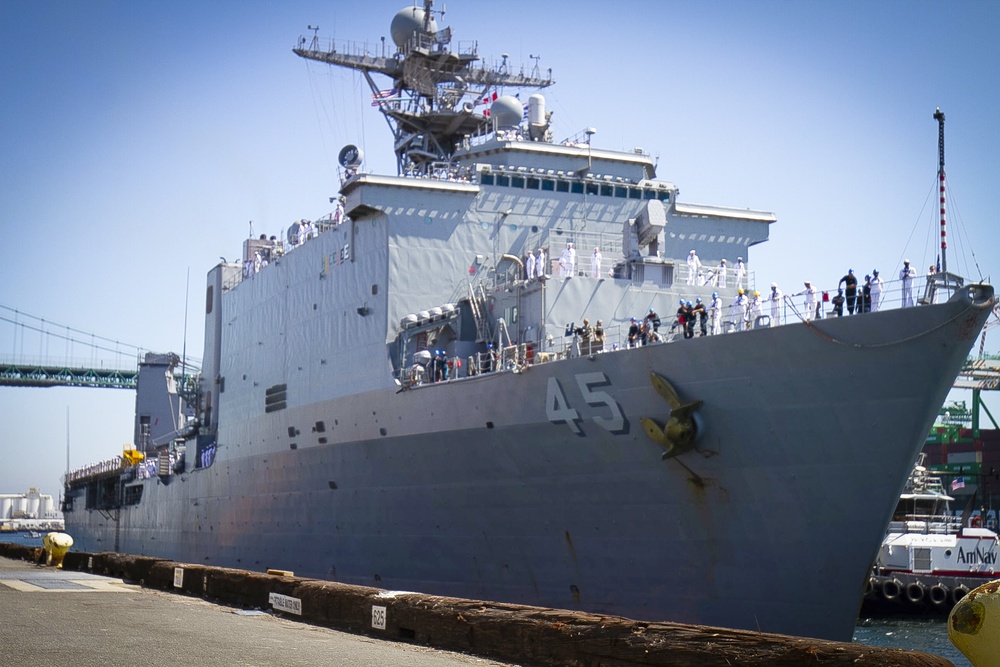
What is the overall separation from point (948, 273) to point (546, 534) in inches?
278

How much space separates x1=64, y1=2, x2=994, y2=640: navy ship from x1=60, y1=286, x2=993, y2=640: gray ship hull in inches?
1.4

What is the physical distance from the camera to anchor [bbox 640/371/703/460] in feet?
47.3

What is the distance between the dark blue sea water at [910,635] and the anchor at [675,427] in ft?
21.2

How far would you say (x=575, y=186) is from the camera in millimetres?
22547

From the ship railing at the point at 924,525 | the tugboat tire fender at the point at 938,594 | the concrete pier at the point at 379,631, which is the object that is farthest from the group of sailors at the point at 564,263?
the ship railing at the point at 924,525

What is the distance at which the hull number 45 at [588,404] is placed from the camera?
1551cm

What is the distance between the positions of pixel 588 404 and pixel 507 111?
11.6 m

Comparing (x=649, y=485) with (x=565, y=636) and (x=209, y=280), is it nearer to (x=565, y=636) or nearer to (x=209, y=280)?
(x=565, y=636)

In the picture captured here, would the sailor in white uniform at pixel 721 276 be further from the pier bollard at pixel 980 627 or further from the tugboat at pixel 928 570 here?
the pier bollard at pixel 980 627

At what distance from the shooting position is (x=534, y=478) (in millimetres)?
16797

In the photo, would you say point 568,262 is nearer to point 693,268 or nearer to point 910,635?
point 693,268

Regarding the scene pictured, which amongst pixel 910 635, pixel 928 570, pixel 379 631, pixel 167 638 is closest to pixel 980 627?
pixel 379 631

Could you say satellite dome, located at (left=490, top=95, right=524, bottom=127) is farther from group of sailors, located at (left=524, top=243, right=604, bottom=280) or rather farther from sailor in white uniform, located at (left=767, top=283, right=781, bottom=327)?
sailor in white uniform, located at (left=767, top=283, right=781, bottom=327)

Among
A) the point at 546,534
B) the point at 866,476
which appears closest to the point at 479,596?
the point at 546,534
